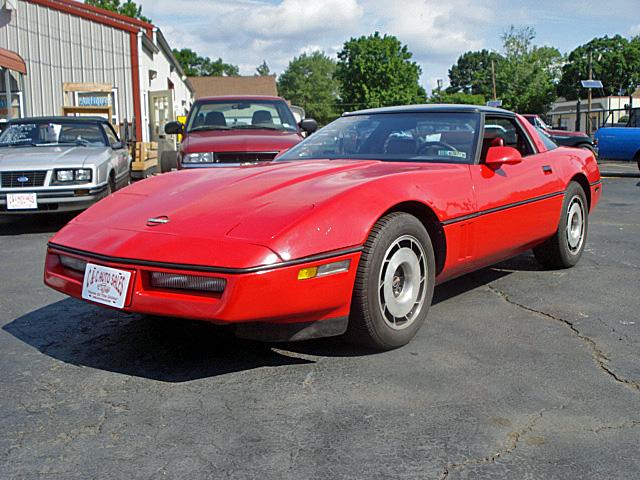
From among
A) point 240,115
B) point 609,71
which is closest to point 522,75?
point 609,71

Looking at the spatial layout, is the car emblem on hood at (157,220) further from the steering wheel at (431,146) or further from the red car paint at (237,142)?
the red car paint at (237,142)

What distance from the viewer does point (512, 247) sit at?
177 inches

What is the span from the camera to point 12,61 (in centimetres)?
1788

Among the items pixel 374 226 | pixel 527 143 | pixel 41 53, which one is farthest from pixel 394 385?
pixel 41 53

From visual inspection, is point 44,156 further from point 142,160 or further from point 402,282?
point 142,160

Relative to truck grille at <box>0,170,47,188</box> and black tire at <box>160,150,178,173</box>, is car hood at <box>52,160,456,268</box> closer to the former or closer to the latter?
truck grille at <box>0,170,47,188</box>

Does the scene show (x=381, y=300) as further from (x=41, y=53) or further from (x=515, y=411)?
(x=41, y=53)

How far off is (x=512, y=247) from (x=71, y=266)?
2.61m

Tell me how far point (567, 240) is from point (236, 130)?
5.07 metres

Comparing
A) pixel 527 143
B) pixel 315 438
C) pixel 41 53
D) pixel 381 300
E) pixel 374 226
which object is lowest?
pixel 315 438

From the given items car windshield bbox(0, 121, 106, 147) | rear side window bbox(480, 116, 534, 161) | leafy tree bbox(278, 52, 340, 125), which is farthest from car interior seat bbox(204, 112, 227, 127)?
leafy tree bbox(278, 52, 340, 125)

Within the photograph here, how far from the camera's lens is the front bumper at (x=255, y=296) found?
9.33 ft

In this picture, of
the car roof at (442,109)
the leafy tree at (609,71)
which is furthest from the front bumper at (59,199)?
the leafy tree at (609,71)

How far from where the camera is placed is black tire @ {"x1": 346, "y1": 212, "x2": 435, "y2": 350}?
3223 mm
